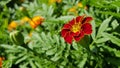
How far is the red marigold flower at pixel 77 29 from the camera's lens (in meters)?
1.03

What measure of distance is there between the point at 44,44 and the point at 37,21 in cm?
35

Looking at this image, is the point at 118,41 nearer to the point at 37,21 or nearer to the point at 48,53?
the point at 48,53

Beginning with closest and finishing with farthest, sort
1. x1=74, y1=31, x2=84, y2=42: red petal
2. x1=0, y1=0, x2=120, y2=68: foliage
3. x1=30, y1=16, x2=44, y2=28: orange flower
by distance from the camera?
x1=74, y1=31, x2=84, y2=42: red petal
x1=0, y1=0, x2=120, y2=68: foliage
x1=30, y1=16, x2=44, y2=28: orange flower

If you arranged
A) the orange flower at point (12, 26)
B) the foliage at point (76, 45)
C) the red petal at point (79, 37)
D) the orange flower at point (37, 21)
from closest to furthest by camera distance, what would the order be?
1. the red petal at point (79, 37)
2. the foliage at point (76, 45)
3. the orange flower at point (37, 21)
4. the orange flower at point (12, 26)

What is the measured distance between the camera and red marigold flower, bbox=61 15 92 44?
3.36ft

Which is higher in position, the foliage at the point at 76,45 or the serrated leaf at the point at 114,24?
the serrated leaf at the point at 114,24

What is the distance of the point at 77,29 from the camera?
1073mm

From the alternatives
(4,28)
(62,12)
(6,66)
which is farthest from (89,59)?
(4,28)

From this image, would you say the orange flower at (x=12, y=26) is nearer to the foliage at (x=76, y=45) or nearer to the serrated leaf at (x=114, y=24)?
the foliage at (x=76, y=45)

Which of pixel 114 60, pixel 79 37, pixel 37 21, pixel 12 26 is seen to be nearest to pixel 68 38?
pixel 79 37

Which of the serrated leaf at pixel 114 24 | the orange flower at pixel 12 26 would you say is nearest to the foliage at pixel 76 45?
the serrated leaf at pixel 114 24

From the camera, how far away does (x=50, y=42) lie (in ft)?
4.49

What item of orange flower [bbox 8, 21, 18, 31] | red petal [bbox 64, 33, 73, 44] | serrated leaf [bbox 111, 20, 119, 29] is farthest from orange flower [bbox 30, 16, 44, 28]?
red petal [bbox 64, 33, 73, 44]

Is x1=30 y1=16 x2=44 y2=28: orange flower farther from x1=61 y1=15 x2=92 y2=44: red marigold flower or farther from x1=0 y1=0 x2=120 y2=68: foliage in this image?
x1=61 y1=15 x2=92 y2=44: red marigold flower
